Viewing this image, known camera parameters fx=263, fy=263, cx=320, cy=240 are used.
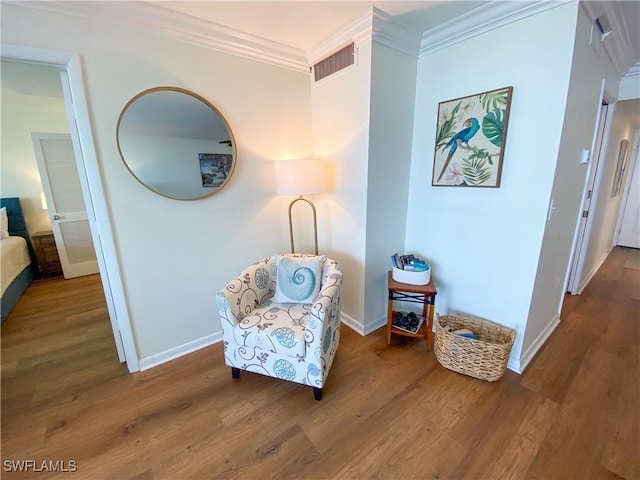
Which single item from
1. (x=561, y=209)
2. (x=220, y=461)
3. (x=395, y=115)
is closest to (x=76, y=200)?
(x=220, y=461)

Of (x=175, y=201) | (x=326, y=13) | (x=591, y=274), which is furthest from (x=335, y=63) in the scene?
(x=591, y=274)

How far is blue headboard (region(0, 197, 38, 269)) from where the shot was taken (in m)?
3.48

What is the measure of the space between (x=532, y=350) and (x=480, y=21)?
7.69 feet

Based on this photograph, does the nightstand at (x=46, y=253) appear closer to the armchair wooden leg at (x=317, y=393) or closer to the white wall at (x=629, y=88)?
the armchair wooden leg at (x=317, y=393)

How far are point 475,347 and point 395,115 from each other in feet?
5.83

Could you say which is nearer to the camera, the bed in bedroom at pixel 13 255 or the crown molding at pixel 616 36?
the crown molding at pixel 616 36

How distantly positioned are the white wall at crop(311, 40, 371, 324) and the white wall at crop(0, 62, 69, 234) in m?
3.27

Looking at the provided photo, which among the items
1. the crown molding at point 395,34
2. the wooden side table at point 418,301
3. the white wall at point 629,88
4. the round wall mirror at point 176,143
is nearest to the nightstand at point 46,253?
the round wall mirror at point 176,143

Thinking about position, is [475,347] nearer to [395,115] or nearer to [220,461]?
[220,461]

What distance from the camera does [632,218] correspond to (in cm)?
469

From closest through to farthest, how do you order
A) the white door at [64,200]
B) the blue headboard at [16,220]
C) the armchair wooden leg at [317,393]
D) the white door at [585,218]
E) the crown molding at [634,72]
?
the armchair wooden leg at [317,393] < the crown molding at [634,72] < the white door at [585,218] < the white door at [64,200] < the blue headboard at [16,220]

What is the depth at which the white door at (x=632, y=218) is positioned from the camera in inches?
180

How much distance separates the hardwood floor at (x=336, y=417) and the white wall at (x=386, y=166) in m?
0.51

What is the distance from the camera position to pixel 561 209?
72.8 inches
